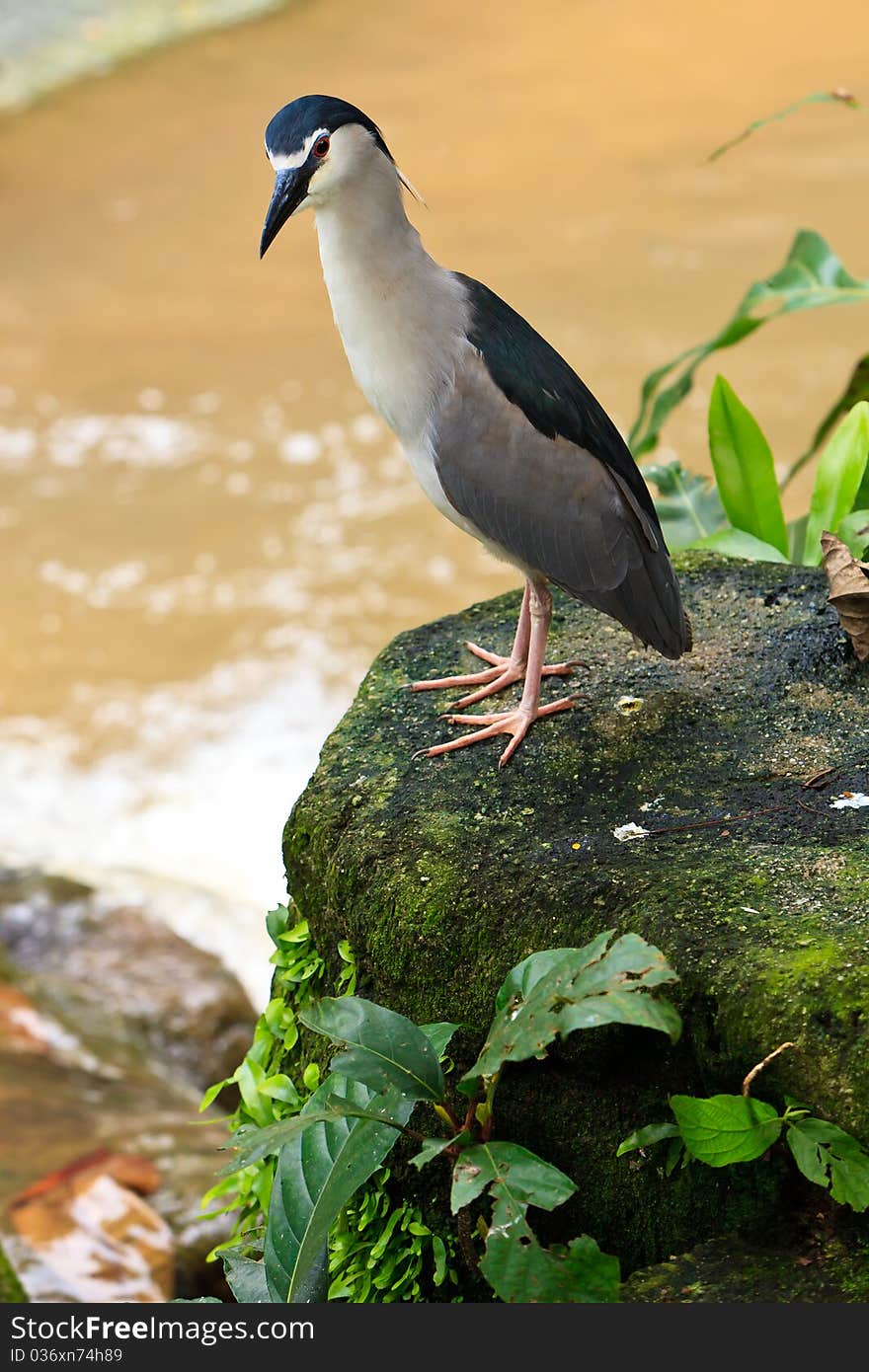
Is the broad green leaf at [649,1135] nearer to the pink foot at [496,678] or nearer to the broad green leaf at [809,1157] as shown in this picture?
the broad green leaf at [809,1157]

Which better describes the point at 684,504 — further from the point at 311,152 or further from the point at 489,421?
the point at 311,152

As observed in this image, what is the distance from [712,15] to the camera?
13.7m

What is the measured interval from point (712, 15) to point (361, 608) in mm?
9497

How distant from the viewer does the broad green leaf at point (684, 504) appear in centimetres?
399

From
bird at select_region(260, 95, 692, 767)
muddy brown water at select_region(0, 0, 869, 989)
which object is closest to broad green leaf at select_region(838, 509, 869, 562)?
bird at select_region(260, 95, 692, 767)

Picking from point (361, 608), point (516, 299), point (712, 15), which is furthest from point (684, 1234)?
point (712, 15)

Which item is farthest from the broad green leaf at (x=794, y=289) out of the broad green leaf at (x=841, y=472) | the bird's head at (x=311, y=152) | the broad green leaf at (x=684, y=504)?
the bird's head at (x=311, y=152)

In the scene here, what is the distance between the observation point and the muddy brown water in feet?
20.6

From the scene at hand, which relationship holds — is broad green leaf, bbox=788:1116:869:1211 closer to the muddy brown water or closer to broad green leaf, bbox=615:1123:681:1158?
broad green leaf, bbox=615:1123:681:1158

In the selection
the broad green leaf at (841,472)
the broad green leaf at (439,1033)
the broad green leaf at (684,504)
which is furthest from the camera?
the broad green leaf at (684,504)

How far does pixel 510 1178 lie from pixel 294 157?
1.67m

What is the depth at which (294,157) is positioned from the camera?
2.46 m

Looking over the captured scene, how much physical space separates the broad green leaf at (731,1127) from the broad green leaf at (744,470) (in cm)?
199

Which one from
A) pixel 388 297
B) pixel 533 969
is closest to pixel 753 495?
pixel 388 297
